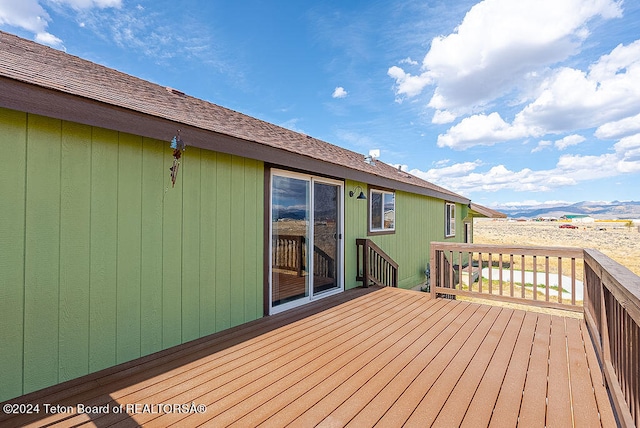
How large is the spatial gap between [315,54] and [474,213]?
10610 millimetres

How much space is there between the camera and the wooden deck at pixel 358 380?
172 cm

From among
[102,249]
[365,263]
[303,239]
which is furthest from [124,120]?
[365,263]

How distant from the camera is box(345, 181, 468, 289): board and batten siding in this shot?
5.36 m

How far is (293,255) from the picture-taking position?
416 centimetres

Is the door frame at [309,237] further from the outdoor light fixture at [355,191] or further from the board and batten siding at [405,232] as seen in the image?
the outdoor light fixture at [355,191]

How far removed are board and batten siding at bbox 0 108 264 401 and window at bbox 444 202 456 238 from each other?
358 inches

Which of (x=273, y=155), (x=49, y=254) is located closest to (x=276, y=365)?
(x=49, y=254)

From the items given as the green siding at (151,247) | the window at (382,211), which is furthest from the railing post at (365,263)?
the green siding at (151,247)

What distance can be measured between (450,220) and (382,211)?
5.78m

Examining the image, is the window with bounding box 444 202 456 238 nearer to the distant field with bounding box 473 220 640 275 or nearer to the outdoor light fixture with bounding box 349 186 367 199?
the distant field with bounding box 473 220 640 275

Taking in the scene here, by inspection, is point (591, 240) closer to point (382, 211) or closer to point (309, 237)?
point (382, 211)

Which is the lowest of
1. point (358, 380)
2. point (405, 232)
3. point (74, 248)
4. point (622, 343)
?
point (358, 380)

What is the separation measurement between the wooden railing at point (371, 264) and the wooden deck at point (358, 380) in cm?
206

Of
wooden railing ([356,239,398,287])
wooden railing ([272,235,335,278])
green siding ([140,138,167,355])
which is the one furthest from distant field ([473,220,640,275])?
green siding ([140,138,167,355])
